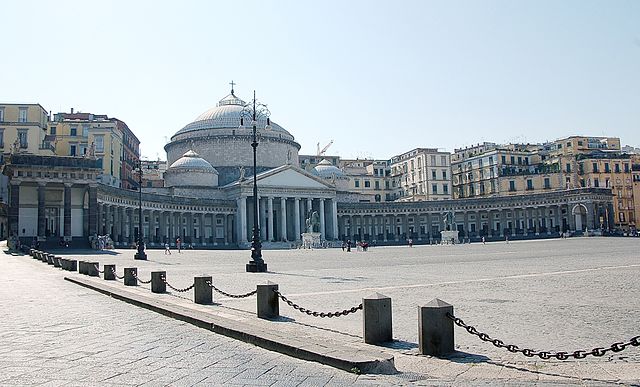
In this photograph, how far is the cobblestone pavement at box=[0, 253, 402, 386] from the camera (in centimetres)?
760

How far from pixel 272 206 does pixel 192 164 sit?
13654 millimetres

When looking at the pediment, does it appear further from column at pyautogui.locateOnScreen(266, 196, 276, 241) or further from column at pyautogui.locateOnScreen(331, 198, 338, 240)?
column at pyautogui.locateOnScreen(331, 198, 338, 240)

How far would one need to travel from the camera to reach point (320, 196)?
3760 inches

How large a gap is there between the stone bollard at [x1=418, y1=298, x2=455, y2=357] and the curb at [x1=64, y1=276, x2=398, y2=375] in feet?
2.12

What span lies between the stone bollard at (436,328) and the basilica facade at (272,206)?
56752 mm

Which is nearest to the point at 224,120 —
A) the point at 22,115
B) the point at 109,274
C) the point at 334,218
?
the point at 334,218

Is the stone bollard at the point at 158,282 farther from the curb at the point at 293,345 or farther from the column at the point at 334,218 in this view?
the column at the point at 334,218

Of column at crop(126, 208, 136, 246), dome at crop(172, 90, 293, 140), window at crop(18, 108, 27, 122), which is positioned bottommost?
column at crop(126, 208, 136, 246)

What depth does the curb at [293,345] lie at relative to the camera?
7.85m

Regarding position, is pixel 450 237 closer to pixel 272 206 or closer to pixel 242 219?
pixel 272 206

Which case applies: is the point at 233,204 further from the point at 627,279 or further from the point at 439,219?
the point at 627,279

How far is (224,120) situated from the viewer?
340ft

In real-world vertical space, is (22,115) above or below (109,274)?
above

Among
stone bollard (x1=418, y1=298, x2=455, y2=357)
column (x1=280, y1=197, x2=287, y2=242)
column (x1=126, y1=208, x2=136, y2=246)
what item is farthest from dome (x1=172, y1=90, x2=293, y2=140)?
stone bollard (x1=418, y1=298, x2=455, y2=357)
